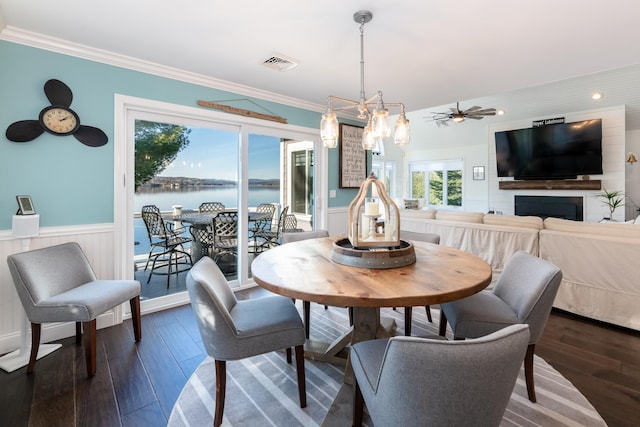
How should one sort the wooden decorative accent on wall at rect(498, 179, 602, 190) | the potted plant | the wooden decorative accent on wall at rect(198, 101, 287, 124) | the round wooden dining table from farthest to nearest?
the wooden decorative accent on wall at rect(498, 179, 602, 190), the potted plant, the wooden decorative accent on wall at rect(198, 101, 287, 124), the round wooden dining table

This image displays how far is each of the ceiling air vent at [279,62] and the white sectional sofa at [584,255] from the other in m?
2.75

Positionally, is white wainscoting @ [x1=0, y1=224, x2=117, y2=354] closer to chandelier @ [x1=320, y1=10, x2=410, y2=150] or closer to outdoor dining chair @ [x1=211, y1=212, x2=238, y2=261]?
outdoor dining chair @ [x1=211, y1=212, x2=238, y2=261]

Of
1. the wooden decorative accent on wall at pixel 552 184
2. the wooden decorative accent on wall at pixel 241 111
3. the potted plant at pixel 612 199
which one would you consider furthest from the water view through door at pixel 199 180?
the potted plant at pixel 612 199

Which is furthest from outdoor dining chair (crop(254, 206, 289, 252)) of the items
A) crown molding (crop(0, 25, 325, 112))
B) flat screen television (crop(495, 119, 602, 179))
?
flat screen television (crop(495, 119, 602, 179))

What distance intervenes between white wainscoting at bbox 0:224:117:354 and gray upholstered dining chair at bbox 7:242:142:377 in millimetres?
219

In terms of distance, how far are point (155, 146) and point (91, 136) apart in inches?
22.5

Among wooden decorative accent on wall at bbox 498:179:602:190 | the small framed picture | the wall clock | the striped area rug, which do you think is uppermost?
the wall clock

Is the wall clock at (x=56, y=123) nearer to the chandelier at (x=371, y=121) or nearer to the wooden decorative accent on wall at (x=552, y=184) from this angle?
the chandelier at (x=371, y=121)

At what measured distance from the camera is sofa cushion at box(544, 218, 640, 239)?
2.58m

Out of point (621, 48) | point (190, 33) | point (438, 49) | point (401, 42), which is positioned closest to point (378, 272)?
point (401, 42)

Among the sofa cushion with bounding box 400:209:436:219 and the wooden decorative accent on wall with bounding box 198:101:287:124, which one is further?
the sofa cushion with bounding box 400:209:436:219

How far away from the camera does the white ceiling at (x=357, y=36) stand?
77.7 inches

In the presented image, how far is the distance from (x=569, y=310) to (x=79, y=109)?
15.7 feet

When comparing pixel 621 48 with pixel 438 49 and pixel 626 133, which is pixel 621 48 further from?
pixel 626 133
